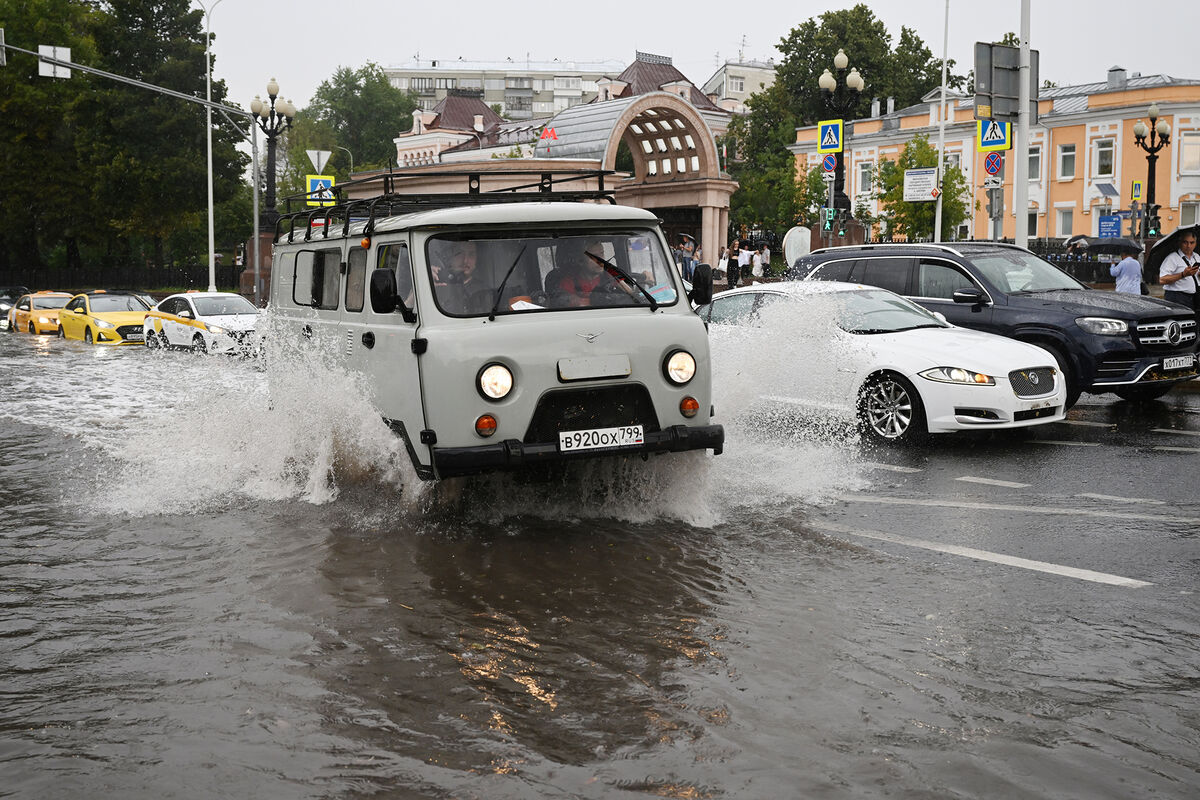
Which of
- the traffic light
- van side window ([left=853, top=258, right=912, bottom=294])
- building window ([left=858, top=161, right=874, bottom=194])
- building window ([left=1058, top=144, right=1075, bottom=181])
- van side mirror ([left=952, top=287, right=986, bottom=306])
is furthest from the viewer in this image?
building window ([left=858, top=161, right=874, bottom=194])

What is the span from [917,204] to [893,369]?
143 feet

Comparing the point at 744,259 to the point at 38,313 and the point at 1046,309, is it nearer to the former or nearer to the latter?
the point at 1046,309

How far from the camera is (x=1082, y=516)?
322 inches

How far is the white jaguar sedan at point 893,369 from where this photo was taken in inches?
435

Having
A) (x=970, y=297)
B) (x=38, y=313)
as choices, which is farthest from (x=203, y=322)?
(x=970, y=297)

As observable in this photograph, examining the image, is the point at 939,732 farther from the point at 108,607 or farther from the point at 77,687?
the point at 108,607

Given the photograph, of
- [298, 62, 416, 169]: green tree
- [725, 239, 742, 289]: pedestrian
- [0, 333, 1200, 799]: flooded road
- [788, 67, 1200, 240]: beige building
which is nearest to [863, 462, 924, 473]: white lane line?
[0, 333, 1200, 799]: flooded road

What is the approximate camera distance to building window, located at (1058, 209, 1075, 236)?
213 feet

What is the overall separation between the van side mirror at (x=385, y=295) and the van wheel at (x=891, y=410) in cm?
533

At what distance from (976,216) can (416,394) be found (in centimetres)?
6433

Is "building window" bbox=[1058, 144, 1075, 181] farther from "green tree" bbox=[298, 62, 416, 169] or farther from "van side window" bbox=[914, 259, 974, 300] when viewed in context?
"green tree" bbox=[298, 62, 416, 169]

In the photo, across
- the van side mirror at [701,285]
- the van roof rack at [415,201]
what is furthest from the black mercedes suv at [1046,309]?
the van roof rack at [415,201]

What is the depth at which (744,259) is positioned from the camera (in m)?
33.0

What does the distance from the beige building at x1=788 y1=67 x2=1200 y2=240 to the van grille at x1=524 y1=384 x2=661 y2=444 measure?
51.5 metres
